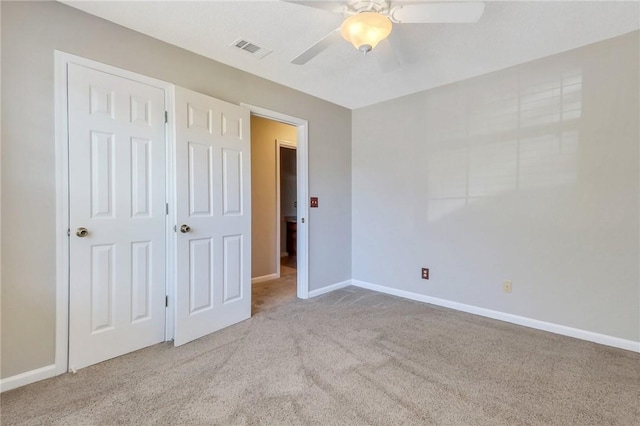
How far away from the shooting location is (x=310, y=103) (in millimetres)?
3516

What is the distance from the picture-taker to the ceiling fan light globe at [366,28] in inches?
63.0

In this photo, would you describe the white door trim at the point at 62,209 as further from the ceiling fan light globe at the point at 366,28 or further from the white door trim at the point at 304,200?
the white door trim at the point at 304,200

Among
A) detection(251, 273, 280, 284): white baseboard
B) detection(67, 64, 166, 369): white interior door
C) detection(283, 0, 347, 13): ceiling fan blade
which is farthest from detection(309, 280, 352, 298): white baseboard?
detection(283, 0, 347, 13): ceiling fan blade

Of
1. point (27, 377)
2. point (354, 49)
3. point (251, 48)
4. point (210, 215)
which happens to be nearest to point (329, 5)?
point (354, 49)

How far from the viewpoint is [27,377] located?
1.82 m

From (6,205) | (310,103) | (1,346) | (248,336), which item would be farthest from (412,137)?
(1,346)

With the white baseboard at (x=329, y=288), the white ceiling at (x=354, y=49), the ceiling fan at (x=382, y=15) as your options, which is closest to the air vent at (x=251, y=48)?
the white ceiling at (x=354, y=49)

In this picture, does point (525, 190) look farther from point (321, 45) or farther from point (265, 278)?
point (265, 278)

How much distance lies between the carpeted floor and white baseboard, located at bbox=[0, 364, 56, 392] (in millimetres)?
46

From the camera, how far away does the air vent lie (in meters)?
2.34

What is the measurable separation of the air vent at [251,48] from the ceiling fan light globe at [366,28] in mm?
Result: 989

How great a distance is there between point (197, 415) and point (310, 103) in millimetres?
3107

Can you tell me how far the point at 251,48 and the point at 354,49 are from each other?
0.84 metres

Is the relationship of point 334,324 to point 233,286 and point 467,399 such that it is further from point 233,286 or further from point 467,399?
point 467,399
